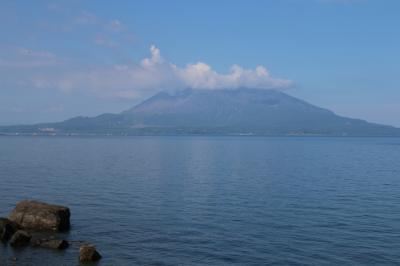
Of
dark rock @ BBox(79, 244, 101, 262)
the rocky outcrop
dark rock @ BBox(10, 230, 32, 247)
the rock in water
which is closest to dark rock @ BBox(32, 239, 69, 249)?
the rocky outcrop

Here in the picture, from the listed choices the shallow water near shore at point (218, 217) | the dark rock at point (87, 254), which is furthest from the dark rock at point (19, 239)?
the dark rock at point (87, 254)

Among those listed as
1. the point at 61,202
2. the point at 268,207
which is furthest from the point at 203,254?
the point at 61,202

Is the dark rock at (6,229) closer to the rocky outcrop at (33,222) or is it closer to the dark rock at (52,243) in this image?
the rocky outcrop at (33,222)

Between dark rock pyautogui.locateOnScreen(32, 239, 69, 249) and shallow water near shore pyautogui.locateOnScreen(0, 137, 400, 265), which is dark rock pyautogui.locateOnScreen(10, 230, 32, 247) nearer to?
dark rock pyautogui.locateOnScreen(32, 239, 69, 249)

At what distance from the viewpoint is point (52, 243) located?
28.0 m

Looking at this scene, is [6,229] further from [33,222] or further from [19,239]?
[33,222]

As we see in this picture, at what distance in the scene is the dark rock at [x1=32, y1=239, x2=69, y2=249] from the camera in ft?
91.4

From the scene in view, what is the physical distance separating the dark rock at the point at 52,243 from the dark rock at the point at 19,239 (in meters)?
0.51

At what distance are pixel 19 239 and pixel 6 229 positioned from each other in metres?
2.00

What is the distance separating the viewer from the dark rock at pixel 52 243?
91.4ft

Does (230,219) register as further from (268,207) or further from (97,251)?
(97,251)

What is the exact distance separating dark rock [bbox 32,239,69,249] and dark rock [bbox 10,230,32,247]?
1.69 feet

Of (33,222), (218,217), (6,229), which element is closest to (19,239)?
(6,229)

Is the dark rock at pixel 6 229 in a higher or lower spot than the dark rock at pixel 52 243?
higher
